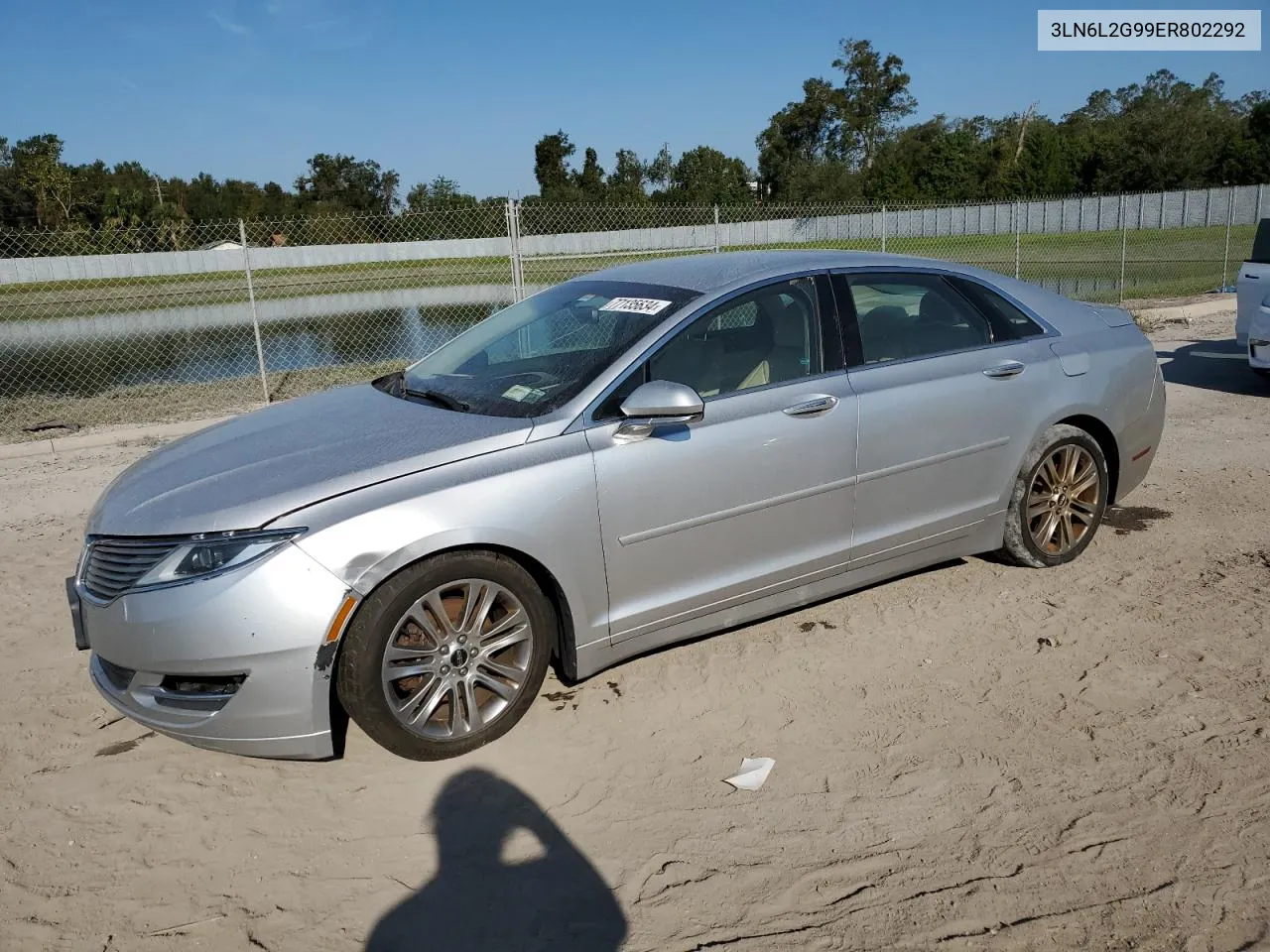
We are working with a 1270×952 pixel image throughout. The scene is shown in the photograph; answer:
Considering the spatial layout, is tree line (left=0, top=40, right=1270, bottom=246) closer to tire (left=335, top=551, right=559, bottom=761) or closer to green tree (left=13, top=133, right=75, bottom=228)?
green tree (left=13, top=133, right=75, bottom=228)

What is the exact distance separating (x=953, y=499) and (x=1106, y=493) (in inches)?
47.0

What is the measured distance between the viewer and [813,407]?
13.5 feet

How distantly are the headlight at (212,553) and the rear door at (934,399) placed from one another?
2356mm

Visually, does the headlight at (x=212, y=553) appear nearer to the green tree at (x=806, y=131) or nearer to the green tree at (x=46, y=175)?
the green tree at (x=46, y=175)

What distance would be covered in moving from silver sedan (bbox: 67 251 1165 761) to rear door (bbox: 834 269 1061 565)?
0.04 ft

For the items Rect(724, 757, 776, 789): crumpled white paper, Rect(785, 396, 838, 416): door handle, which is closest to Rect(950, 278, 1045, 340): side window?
Rect(785, 396, 838, 416): door handle

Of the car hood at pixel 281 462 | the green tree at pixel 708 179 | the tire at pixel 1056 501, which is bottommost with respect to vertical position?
the tire at pixel 1056 501

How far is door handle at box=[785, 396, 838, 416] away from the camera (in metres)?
4.08

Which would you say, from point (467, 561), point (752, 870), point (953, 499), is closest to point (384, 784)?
point (467, 561)

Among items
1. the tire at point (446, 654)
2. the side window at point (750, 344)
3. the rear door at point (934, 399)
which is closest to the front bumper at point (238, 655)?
the tire at point (446, 654)

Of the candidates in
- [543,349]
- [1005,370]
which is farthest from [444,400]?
[1005,370]

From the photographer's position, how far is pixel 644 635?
3.86m

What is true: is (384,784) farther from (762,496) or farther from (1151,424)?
(1151,424)

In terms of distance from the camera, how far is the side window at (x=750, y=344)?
4.00 m
